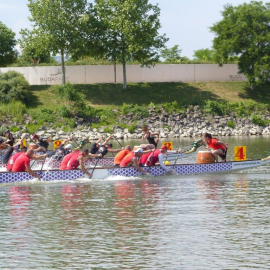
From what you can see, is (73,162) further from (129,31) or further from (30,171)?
(129,31)

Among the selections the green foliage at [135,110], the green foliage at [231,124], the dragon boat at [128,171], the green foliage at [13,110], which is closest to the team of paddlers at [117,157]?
the dragon boat at [128,171]

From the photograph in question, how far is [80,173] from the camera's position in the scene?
27969 millimetres

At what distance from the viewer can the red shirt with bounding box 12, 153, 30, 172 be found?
87.9ft

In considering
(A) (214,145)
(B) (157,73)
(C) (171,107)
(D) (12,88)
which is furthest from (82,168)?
(B) (157,73)

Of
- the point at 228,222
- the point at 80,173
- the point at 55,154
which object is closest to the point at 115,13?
the point at 55,154

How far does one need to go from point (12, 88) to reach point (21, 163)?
40.7m

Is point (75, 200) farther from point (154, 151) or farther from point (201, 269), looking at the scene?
point (201, 269)

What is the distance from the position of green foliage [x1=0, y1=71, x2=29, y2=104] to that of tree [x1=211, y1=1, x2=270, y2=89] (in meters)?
21.2

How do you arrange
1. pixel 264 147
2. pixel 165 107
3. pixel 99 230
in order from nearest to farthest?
1. pixel 99 230
2. pixel 264 147
3. pixel 165 107

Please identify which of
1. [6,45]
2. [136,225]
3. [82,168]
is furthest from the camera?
[6,45]

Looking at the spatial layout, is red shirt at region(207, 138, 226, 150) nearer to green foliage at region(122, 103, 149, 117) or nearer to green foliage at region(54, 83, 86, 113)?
green foliage at region(122, 103, 149, 117)

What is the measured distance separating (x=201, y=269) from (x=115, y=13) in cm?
5669

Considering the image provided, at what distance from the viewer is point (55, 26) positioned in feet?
220

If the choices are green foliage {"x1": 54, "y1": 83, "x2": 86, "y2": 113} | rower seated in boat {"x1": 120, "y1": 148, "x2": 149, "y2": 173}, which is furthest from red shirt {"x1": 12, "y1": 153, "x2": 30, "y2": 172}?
Answer: green foliage {"x1": 54, "y1": 83, "x2": 86, "y2": 113}
